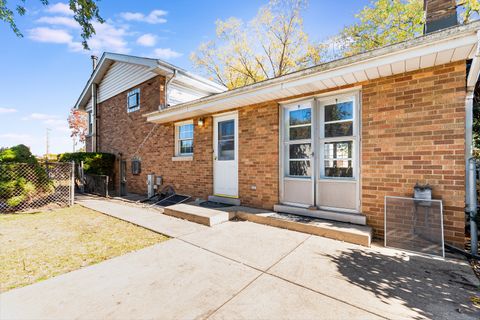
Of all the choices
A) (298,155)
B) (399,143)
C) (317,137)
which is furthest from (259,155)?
(399,143)

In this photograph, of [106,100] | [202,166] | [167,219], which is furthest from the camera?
[106,100]

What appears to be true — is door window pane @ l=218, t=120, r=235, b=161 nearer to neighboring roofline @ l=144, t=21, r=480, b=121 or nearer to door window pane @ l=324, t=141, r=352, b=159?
neighboring roofline @ l=144, t=21, r=480, b=121

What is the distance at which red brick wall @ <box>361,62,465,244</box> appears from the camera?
3.30 metres

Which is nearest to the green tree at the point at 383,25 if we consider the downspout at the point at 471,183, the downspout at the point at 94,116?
the downspout at the point at 471,183

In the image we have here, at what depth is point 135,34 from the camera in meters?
9.12

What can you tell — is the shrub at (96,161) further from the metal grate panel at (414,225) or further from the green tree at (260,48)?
the green tree at (260,48)

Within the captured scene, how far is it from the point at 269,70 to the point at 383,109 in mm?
15650

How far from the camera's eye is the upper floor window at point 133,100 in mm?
10039

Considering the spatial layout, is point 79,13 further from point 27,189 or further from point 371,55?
point 371,55

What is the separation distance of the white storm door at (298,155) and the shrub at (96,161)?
946 centimetres

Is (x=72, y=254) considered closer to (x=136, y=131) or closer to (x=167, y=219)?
(x=167, y=219)

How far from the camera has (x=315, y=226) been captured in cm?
404

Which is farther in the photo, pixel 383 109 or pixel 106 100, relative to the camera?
pixel 106 100

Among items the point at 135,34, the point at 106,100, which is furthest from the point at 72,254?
the point at 106,100
